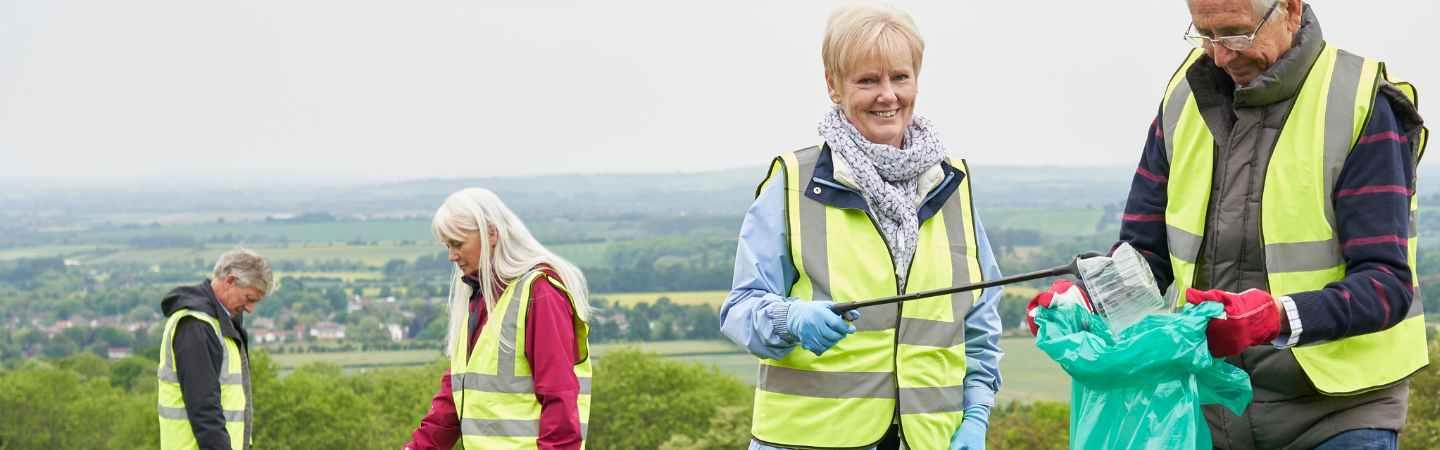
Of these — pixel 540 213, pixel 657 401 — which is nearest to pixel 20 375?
pixel 657 401

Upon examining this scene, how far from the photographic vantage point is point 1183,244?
3541 millimetres

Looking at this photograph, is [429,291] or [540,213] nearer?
[429,291]

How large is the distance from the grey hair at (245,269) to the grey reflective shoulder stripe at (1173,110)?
5.23 m

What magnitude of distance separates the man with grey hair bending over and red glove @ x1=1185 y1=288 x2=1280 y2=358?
5.36 metres

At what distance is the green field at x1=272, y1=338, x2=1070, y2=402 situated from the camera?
159 feet

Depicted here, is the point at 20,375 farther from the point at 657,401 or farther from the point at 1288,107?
the point at 1288,107

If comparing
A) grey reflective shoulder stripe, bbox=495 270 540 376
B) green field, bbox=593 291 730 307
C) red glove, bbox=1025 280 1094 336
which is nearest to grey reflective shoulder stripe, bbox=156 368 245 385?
grey reflective shoulder stripe, bbox=495 270 540 376

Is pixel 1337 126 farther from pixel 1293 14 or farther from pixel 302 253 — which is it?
pixel 302 253

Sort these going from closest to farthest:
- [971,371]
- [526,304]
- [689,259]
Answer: [971,371] < [526,304] < [689,259]

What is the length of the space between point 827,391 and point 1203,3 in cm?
118

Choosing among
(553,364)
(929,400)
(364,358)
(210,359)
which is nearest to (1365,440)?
(929,400)

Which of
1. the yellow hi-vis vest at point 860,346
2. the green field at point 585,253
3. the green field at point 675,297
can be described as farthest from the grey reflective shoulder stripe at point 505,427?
the green field at point 585,253

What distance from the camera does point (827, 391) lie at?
3.71 m

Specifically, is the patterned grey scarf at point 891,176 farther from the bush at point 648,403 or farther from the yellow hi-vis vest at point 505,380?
the bush at point 648,403
